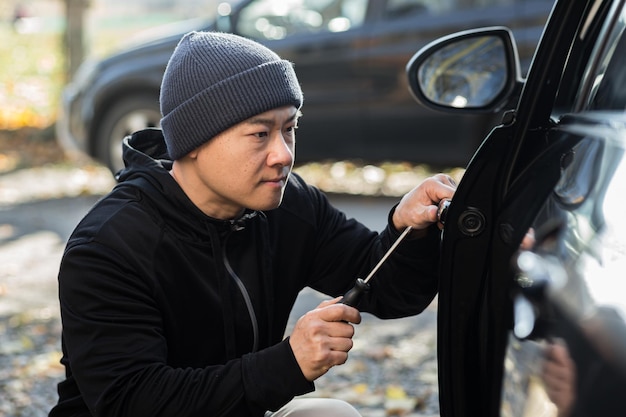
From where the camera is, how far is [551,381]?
1.50 metres

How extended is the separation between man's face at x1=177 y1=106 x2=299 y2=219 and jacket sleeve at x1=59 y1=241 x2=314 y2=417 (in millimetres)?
255

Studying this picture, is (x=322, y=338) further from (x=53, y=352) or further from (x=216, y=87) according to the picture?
(x=53, y=352)

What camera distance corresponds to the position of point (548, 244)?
5.67ft

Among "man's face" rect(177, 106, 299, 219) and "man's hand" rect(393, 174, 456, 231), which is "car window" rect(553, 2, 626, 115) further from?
"man's face" rect(177, 106, 299, 219)

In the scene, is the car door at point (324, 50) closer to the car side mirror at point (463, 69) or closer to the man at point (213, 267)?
the car side mirror at point (463, 69)

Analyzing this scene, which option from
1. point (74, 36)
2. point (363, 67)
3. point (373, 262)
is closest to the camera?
point (373, 262)

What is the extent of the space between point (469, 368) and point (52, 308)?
3873 millimetres

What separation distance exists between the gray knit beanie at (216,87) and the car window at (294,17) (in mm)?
5388

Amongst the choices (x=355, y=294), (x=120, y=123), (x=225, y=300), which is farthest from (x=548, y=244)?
(x=120, y=123)

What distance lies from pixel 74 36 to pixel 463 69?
31.1 ft

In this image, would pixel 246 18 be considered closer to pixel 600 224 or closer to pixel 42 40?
pixel 600 224

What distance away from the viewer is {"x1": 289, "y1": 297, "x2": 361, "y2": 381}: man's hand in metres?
1.94

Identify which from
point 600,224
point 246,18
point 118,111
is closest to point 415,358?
point 600,224

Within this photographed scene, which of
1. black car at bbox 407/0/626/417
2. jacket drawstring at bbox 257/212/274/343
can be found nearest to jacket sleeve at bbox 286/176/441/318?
jacket drawstring at bbox 257/212/274/343
